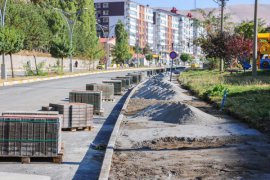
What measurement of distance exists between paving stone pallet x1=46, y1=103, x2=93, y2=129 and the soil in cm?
98

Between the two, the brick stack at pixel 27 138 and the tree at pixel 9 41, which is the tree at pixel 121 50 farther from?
the brick stack at pixel 27 138

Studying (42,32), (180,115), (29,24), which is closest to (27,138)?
(180,115)

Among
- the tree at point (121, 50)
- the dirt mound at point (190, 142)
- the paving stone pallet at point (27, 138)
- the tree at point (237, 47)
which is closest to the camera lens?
the paving stone pallet at point (27, 138)

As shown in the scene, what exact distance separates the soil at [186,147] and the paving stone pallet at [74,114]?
3.22ft

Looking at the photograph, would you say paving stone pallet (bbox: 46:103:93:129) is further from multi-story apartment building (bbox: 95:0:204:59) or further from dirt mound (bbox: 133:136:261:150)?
multi-story apartment building (bbox: 95:0:204:59)

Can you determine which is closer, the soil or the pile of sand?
the soil

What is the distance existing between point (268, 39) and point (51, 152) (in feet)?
119

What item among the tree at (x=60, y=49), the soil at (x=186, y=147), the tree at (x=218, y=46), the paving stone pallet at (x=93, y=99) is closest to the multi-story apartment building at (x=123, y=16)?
the tree at (x=60, y=49)

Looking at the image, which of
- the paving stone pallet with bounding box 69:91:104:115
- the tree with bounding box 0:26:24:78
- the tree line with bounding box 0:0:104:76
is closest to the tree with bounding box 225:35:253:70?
the tree line with bounding box 0:0:104:76

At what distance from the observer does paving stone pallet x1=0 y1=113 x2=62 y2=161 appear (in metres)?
9.18

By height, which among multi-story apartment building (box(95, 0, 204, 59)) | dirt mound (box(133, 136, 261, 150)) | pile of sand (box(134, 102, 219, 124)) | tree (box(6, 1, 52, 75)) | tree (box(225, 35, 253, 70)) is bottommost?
dirt mound (box(133, 136, 261, 150))

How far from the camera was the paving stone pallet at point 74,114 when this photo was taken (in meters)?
12.9

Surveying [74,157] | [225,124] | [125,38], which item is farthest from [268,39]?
[125,38]

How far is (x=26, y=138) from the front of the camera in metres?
9.20
